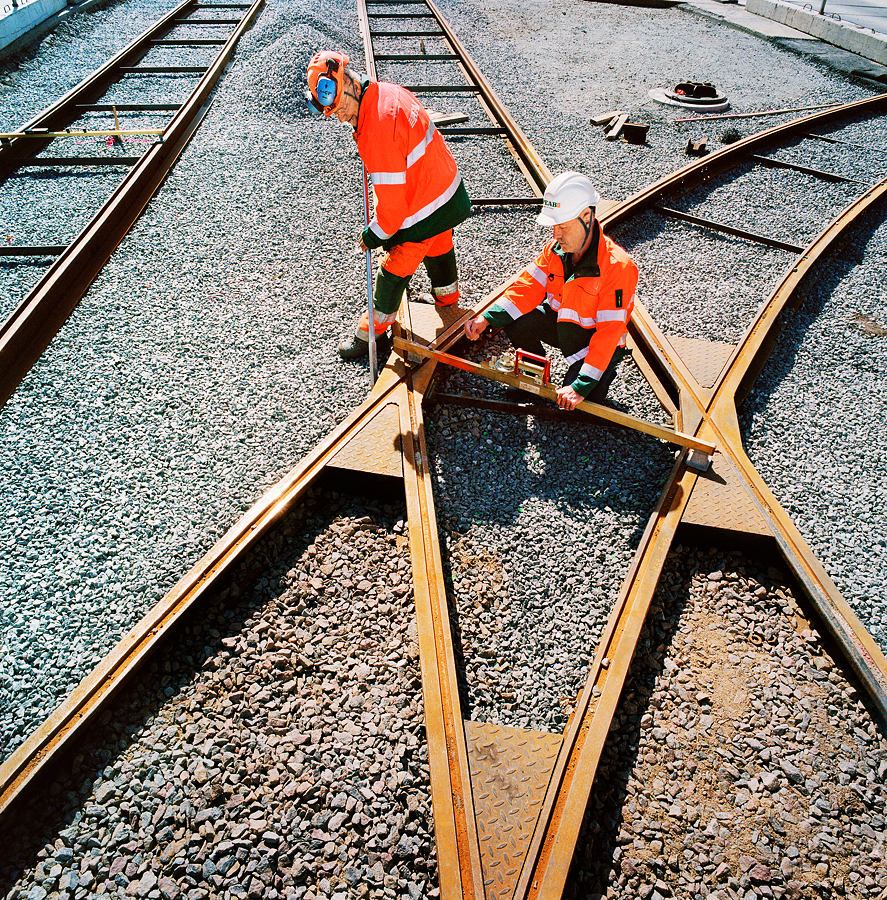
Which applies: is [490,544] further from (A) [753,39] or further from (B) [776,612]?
(A) [753,39]

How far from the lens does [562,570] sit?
10.5ft

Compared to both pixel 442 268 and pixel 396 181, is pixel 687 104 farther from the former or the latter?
pixel 396 181

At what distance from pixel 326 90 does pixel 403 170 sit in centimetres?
59

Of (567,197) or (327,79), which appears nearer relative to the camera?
(567,197)

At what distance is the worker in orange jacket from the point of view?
143 inches

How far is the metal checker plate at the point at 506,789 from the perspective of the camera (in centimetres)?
216

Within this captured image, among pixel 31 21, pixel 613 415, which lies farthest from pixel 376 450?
pixel 31 21

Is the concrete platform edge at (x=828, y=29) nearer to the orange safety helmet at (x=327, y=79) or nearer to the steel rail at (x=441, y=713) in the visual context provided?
the orange safety helmet at (x=327, y=79)

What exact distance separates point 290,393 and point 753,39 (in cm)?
1354

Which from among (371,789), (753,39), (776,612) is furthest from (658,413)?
(753,39)

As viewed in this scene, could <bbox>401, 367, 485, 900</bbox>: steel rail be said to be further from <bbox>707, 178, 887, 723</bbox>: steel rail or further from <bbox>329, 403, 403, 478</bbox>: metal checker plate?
<bbox>707, 178, 887, 723</bbox>: steel rail

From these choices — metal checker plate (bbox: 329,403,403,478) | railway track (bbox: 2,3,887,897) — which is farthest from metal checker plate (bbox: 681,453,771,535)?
metal checker plate (bbox: 329,403,403,478)

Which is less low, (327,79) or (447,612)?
(327,79)

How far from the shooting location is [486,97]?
8281mm
